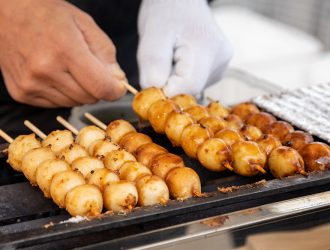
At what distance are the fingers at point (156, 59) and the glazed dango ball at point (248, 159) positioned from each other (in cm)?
82

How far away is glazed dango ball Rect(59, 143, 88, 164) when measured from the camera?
2020mm

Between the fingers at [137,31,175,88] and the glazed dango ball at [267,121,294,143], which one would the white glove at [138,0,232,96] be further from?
the glazed dango ball at [267,121,294,143]

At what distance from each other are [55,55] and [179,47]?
702 millimetres

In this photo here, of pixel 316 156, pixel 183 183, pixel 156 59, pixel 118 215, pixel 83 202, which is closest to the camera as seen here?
pixel 118 215

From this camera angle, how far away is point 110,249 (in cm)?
151

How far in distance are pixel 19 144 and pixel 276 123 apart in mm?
1079

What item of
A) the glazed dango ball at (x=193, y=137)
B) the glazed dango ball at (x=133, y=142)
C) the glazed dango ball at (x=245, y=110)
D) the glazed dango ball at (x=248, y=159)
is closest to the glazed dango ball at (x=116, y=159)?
the glazed dango ball at (x=133, y=142)

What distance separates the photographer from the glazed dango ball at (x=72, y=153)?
2.02 m

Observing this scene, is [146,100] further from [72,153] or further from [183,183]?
[183,183]

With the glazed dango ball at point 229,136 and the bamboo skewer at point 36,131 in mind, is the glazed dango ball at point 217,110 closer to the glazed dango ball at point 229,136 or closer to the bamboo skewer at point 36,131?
the glazed dango ball at point 229,136

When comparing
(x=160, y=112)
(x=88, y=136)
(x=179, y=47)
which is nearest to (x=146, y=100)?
(x=160, y=112)

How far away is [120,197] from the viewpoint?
1717 mm

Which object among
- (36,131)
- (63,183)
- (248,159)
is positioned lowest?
(36,131)

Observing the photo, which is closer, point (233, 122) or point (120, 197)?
point (120, 197)
